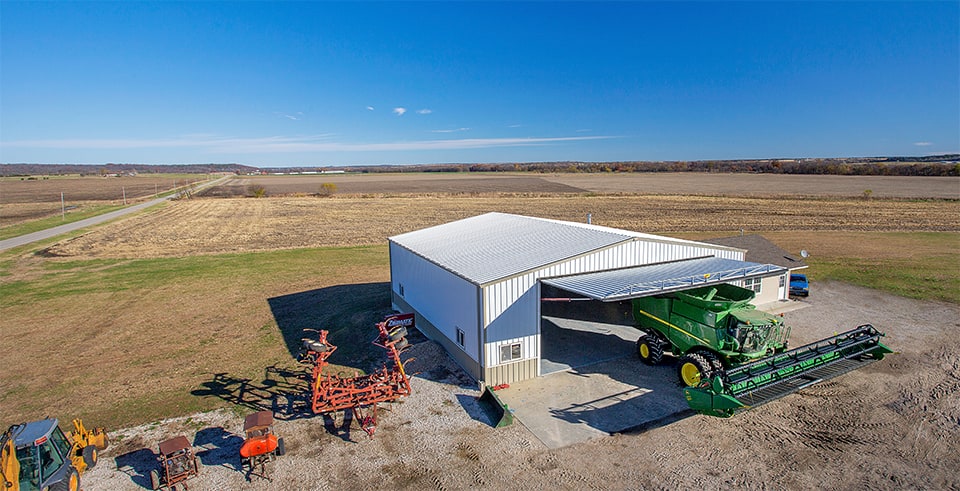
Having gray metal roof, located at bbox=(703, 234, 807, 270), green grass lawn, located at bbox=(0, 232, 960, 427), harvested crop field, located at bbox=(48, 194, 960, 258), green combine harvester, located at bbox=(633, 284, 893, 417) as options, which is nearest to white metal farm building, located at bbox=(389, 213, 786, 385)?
green combine harvester, located at bbox=(633, 284, 893, 417)

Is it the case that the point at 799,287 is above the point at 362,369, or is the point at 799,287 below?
above

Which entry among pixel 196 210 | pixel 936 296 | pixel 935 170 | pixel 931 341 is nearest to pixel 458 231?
pixel 931 341

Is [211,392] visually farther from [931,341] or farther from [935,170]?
[935,170]

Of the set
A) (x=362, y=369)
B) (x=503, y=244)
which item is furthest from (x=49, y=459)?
(x=503, y=244)

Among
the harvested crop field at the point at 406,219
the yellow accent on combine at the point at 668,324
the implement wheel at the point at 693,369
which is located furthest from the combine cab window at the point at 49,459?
the harvested crop field at the point at 406,219

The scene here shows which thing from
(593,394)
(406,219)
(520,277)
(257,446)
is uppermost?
(520,277)

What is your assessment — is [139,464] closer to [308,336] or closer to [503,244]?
[308,336]

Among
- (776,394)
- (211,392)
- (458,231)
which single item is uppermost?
(458,231)
